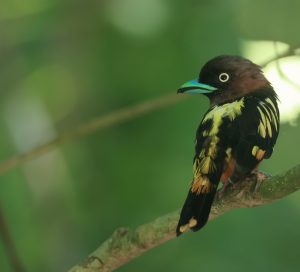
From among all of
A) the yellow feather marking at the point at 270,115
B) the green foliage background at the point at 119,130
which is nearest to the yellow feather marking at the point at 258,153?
the yellow feather marking at the point at 270,115

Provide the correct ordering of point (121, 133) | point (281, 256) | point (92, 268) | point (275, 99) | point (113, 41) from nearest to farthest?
point (92, 268) → point (275, 99) → point (281, 256) → point (121, 133) → point (113, 41)

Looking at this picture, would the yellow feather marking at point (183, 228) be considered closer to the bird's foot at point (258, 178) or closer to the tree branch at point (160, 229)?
the tree branch at point (160, 229)

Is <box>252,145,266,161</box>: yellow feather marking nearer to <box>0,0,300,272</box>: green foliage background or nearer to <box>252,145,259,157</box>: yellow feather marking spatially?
<box>252,145,259,157</box>: yellow feather marking

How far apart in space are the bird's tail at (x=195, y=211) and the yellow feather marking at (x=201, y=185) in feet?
0.05

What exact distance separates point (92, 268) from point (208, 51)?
3.80 m

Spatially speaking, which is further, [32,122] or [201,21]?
[201,21]

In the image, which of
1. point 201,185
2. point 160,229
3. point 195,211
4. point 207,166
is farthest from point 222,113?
point 160,229

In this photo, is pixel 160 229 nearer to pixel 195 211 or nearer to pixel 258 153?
pixel 195 211

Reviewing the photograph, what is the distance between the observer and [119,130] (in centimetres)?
830

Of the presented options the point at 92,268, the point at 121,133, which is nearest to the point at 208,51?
the point at 121,133

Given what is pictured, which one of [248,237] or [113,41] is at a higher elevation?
[113,41]

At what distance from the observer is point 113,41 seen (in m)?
9.13

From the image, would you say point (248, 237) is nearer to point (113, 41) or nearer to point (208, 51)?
point (208, 51)

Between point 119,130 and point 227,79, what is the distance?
10.5ft
